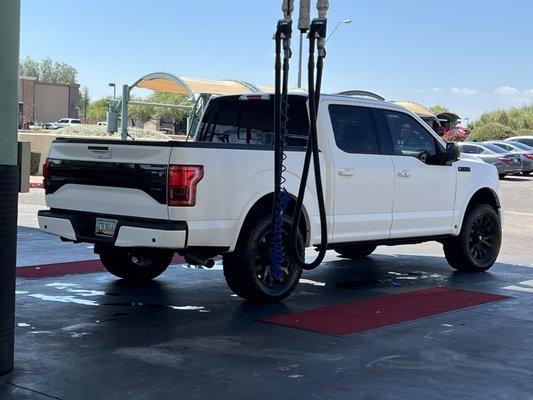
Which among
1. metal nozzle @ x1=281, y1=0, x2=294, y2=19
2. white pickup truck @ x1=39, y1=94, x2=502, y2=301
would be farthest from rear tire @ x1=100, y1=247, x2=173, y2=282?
metal nozzle @ x1=281, y1=0, x2=294, y2=19

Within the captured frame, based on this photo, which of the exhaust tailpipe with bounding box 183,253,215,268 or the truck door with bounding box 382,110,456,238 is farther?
the truck door with bounding box 382,110,456,238

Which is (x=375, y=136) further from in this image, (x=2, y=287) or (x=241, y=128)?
(x=2, y=287)

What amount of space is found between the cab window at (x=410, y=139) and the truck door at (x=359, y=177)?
32cm

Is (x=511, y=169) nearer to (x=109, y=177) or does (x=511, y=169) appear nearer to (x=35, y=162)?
(x=35, y=162)

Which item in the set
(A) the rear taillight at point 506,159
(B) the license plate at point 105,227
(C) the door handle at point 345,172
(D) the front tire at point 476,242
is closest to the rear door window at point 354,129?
(C) the door handle at point 345,172

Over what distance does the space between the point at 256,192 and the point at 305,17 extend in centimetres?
174

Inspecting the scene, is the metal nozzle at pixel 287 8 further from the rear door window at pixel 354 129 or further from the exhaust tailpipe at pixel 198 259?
the exhaust tailpipe at pixel 198 259

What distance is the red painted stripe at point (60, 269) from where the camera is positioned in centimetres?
976

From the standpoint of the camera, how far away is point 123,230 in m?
7.53

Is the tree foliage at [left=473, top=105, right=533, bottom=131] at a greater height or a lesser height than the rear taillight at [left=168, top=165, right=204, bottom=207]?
greater

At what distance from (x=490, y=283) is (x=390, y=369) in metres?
4.50

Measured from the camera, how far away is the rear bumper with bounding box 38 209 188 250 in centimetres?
732

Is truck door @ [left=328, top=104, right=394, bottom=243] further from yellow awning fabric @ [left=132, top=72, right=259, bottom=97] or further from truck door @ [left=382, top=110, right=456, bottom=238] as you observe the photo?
yellow awning fabric @ [left=132, top=72, right=259, bottom=97]

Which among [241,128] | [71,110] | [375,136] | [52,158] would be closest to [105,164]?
[52,158]
